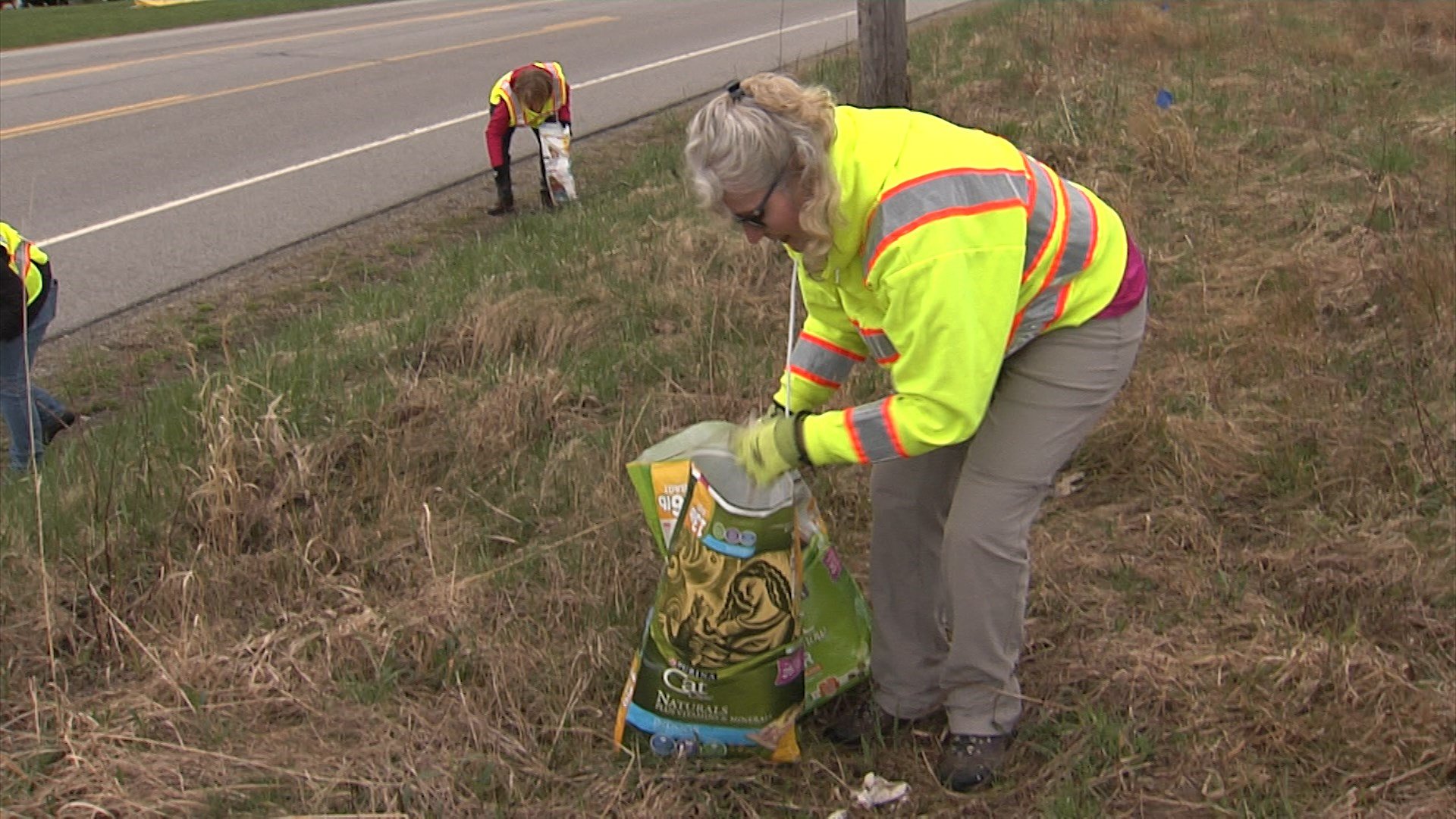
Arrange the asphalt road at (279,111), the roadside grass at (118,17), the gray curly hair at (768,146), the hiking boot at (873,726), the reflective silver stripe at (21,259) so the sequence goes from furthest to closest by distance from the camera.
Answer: the roadside grass at (118,17) → the asphalt road at (279,111) → the reflective silver stripe at (21,259) → the hiking boot at (873,726) → the gray curly hair at (768,146)

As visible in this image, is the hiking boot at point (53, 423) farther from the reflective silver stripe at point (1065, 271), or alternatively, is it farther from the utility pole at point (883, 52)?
the utility pole at point (883, 52)

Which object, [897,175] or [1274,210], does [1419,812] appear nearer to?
[897,175]

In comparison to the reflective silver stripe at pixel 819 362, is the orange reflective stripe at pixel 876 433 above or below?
above

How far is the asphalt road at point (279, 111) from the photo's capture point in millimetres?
7867

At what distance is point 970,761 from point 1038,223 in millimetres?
1179

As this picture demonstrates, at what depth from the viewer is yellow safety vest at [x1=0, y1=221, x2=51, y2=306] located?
4.91 meters

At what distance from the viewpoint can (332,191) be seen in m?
8.80

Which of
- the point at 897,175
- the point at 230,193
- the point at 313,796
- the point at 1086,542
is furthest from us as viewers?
the point at 230,193

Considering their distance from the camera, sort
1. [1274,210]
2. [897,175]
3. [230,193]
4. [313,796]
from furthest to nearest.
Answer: [230,193] → [1274,210] → [313,796] → [897,175]

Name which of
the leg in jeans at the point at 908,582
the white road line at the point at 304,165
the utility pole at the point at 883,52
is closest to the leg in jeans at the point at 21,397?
the white road line at the point at 304,165

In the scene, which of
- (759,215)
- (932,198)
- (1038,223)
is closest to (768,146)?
(759,215)

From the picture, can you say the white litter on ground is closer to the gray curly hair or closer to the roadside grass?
the gray curly hair

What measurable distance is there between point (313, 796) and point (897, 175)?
177cm

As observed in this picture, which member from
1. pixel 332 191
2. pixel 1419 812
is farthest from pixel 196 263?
pixel 1419 812
